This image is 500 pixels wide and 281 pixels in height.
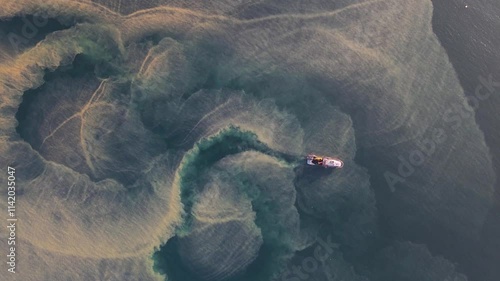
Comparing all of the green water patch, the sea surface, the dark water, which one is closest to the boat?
the sea surface

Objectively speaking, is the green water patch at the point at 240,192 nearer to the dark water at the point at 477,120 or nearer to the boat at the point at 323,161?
the boat at the point at 323,161

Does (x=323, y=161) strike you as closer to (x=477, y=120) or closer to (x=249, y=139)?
(x=249, y=139)

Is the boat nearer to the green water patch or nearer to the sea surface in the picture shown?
the sea surface

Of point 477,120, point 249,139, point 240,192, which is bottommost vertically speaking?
point 240,192

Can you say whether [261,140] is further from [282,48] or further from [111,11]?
[111,11]

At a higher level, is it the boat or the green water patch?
the boat

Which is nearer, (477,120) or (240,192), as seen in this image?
(240,192)

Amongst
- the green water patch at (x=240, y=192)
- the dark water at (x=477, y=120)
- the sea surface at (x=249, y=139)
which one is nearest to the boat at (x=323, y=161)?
the sea surface at (x=249, y=139)

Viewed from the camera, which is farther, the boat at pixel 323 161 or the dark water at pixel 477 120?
the dark water at pixel 477 120

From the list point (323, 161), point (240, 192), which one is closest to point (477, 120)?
point (323, 161)

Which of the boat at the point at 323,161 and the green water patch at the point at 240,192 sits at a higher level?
the boat at the point at 323,161

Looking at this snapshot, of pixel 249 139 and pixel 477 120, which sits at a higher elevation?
pixel 477 120
